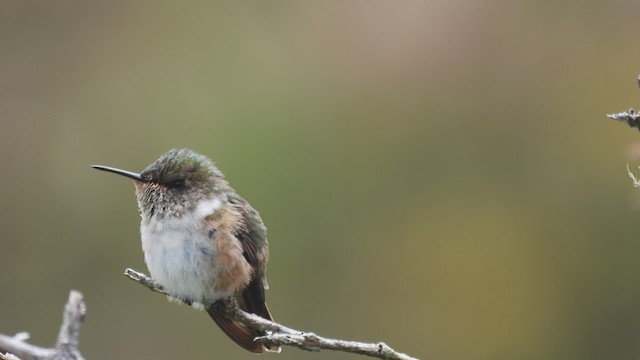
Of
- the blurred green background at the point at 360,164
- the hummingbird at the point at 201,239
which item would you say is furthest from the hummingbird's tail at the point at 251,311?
the blurred green background at the point at 360,164

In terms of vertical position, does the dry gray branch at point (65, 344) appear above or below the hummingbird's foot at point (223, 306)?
below

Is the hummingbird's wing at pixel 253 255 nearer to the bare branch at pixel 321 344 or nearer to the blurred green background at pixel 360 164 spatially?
the bare branch at pixel 321 344

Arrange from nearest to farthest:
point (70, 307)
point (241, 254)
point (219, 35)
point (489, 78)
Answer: point (70, 307) < point (241, 254) < point (489, 78) < point (219, 35)

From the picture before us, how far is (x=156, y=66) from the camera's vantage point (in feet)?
36.6

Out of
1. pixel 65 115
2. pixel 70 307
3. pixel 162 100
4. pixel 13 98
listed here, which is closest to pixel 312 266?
pixel 162 100

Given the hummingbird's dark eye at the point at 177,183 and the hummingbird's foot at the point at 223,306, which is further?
the hummingbird's dark eye at the point at 177,183

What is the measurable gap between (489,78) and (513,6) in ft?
3.38

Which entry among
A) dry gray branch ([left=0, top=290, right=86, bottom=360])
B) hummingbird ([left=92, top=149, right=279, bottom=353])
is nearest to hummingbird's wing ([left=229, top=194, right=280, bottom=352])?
hummingbird ([left=92, top=149, right=279, bottom=353])

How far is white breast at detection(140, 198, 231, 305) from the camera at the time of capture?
3646 millimetres

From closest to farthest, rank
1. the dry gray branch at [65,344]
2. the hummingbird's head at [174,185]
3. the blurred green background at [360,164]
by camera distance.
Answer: the dry gray branch at [65,344] < the hummingbird's head at [174,185] < the blurred green background at [360,164]

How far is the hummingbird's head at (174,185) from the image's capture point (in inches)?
152

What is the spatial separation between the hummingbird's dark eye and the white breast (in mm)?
132

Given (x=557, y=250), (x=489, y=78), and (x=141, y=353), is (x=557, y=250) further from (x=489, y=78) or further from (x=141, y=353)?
(x=141, y=353)

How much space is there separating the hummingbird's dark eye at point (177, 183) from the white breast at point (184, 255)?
13 cm
